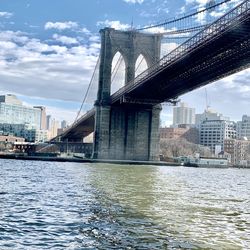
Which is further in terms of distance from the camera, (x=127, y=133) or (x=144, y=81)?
(x=127, y=133)

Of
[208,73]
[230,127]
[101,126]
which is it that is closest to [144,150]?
[101,126]

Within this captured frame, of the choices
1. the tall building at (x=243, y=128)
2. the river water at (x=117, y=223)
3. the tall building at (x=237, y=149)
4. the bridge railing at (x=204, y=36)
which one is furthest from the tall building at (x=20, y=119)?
the river water at (x=117, y=223)

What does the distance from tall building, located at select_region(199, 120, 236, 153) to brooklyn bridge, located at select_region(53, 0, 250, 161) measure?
2941 inches

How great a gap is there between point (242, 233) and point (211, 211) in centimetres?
303

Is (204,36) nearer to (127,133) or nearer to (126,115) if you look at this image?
(126,115)

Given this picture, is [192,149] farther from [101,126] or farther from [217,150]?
[101,126]

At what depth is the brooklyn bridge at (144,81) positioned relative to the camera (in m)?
37.3

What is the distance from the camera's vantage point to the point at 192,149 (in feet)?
366

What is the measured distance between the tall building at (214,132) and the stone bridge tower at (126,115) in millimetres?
80242

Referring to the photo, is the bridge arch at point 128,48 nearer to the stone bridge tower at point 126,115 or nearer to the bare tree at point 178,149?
the stone bridge tower at point 126,115

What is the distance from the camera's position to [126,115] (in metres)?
60.4

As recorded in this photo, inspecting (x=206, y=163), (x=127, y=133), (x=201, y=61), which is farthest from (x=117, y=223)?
(x=206, y=163)

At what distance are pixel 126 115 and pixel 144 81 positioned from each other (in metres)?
15.0

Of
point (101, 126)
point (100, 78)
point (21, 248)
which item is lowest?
point (21, 248)
